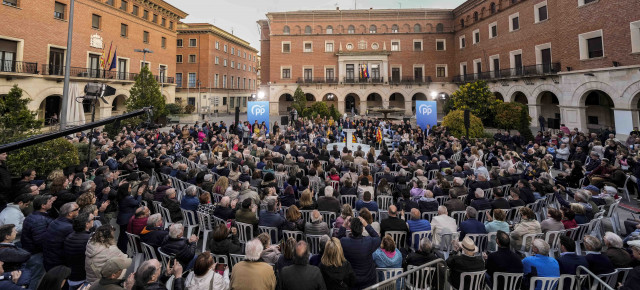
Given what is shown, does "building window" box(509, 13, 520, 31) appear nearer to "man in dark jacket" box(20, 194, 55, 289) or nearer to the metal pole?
the metal pole

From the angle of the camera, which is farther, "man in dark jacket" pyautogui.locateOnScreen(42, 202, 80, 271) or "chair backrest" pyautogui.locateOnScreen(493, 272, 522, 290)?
"man in dark jacket" pyautogui.locateOnScreen(42, 202, 80, 271)

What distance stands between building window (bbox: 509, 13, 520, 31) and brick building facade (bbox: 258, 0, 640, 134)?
91 millimetres

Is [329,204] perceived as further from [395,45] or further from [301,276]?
[395,45]

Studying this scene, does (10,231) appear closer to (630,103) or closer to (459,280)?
→ (459,280)

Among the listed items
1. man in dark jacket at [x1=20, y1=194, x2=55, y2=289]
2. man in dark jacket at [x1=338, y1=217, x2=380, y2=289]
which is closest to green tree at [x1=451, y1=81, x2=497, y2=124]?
man in dark jacket at [x1=338, y1=217, x2=380, y2=289]

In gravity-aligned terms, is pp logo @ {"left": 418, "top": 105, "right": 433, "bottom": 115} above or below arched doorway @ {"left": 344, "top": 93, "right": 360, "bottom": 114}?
below

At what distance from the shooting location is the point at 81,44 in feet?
76.0

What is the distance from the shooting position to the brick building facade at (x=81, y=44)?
1896cm

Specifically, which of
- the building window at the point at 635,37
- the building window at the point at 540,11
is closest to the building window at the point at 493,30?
the building window at the point at 540,11

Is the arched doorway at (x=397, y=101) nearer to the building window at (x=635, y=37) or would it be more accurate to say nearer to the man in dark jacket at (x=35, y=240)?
the building window at (x=635, y=37)

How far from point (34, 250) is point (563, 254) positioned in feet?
23.8

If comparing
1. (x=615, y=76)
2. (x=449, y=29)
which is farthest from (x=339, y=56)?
(x=615, y=76)

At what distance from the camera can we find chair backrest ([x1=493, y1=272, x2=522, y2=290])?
135 inches

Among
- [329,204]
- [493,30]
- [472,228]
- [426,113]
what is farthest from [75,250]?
[493,30]
